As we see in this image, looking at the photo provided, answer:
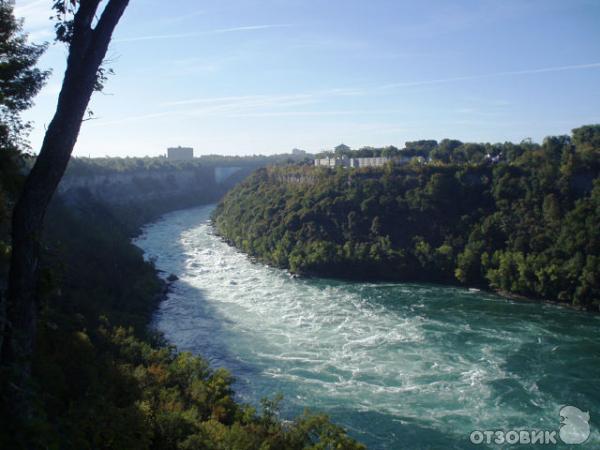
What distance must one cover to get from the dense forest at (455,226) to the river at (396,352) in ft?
3.87

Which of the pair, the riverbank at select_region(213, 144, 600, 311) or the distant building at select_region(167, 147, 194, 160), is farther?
the distant building at select_region(167, 147, 194, 160)

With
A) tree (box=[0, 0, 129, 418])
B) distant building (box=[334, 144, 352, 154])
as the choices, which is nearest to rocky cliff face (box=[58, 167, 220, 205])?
distant building (box=[334, 144, 352, 154])

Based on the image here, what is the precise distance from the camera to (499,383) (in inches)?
424

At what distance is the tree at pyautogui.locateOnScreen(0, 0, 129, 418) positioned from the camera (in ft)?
10.5

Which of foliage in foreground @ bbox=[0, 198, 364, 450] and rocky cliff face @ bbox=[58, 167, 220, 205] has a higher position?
rocky cliff face @ bbox=[58, 167, 220, 205]

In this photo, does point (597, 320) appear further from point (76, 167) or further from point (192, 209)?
point (192, 209)

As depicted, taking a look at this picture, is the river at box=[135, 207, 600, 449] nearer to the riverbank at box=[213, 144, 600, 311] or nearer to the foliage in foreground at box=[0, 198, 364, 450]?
the riverbank at box=[213, 144, 600, 311]

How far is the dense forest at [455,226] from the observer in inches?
724

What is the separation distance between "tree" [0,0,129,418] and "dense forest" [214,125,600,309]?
17.4 m

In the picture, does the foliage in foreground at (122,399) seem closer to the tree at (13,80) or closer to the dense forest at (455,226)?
the tree at (13,80)

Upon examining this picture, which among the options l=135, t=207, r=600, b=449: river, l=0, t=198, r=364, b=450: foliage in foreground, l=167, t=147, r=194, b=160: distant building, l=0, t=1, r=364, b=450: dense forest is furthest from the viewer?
l=167, t=147, r=194, b=160: distant building

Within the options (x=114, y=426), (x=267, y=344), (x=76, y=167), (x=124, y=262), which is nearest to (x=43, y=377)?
(x=114, y=426)

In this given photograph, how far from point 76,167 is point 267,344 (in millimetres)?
31264

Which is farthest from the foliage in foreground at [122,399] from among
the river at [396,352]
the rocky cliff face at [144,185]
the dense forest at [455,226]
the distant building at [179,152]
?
the distant building at [179,152]
